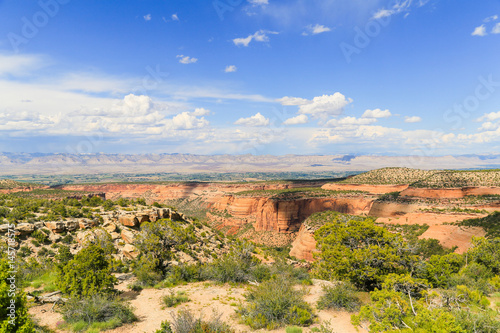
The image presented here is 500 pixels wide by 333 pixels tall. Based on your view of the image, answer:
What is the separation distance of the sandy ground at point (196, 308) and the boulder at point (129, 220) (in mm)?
10005

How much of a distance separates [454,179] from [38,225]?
76.1 meters

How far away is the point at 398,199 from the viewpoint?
55.1 meters

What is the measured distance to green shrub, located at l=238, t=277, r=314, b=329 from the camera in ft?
42.4

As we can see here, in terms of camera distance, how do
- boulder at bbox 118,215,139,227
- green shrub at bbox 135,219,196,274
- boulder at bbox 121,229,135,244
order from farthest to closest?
boulder at bbox 118,215,139,227 → boulder at bbox 121,229,135,244 → green shrub at bbox 135,219,196,274

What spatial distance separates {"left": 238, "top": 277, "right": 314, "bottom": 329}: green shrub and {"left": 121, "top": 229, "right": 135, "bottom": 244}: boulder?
A: 16.5 meters

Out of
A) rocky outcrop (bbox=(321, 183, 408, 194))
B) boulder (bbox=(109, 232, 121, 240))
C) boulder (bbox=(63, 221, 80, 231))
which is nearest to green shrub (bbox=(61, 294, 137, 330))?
boulder (bbox=(109, 232, 121, 240))

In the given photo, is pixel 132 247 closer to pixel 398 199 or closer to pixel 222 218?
A: pixel 398 199

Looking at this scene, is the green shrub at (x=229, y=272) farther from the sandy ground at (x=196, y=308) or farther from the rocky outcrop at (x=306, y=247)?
the rocky outcrop at (x=306, y=247)

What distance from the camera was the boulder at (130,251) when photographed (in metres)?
24.3

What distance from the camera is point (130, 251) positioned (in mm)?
24562

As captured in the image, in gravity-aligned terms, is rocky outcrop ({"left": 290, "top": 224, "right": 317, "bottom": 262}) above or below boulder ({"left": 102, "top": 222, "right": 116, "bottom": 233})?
below

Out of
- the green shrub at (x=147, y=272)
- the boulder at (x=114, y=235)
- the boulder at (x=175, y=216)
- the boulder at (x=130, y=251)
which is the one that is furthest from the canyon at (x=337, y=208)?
the boulder at (x=114, y=235)

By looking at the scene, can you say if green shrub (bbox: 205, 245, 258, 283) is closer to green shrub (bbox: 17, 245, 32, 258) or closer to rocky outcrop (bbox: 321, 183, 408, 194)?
green shrub (bbox: 17, 245, 32, 258)

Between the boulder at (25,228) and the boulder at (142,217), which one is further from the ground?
the boulder at (25,228)
